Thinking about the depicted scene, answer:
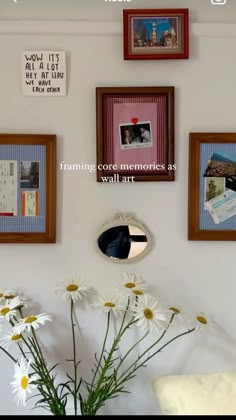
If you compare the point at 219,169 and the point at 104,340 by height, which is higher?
the point at 219,169

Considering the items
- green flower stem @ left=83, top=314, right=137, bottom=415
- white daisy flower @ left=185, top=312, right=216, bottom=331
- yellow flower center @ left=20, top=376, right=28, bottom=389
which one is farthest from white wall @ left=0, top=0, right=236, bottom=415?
yellow flower center @ left=20, top=376, right=28, bottom=389

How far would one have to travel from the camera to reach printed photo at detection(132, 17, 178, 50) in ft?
4.38

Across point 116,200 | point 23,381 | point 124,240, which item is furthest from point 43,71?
point 23,381

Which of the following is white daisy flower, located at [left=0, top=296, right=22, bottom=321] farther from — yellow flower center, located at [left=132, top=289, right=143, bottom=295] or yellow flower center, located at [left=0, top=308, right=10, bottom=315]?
yellow flower center, located at [left=132, top=289, right=143, bottom=295]

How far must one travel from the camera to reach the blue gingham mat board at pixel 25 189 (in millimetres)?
1358

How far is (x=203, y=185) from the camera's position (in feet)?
4.49

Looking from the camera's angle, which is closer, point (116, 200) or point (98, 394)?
point (98, 394)

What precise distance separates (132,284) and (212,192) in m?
0.39

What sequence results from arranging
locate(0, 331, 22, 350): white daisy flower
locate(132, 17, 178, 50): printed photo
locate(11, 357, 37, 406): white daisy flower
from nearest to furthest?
locate(11, 357, 37, 406): white daisy flower, locate(0, 331, 22, 350): white daisy flower, locate(132, 17, 178, 50): printed photo

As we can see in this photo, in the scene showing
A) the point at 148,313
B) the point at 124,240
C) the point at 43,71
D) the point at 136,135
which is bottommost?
the point at 148,313

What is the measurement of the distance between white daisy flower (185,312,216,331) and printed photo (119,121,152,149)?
56 centimetres

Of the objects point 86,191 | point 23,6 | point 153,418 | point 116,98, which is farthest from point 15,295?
point 23,6

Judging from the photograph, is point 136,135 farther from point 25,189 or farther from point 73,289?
point 73,289

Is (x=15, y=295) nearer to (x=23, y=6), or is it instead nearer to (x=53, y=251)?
(x=53, y=251)
